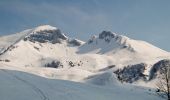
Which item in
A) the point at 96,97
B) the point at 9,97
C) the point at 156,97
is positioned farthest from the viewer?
the point at 156,97

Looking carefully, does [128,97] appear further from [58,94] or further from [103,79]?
[103,79]

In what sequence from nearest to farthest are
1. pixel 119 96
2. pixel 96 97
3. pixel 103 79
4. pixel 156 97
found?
1. pixel 96 97
2. pixel 119 96
3. pixel 156 97
4. pixel 103 79

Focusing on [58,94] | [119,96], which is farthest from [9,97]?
[119,96]

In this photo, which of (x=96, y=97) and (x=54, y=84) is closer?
(x=96, y=97)

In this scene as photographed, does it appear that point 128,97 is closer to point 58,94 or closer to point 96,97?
point 96,97

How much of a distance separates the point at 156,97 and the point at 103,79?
2404 cm

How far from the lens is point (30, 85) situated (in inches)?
2066

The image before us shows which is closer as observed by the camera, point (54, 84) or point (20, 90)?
point (20, 90)

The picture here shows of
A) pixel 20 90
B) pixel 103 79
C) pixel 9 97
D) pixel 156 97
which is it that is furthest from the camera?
pixel 103 79

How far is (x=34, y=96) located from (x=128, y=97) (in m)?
16.3

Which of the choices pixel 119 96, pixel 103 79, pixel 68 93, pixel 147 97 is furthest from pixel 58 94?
pixel 103 79

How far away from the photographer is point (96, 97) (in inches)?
2014

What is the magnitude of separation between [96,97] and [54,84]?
25.8 feet

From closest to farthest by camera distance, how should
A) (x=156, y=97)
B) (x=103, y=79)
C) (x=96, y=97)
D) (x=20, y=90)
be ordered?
1. (x=20, y=90)
2. (x=96, y=97)
3. (x=156, y=97)
4. (x=103, y=79)
